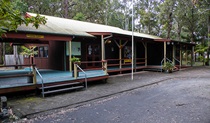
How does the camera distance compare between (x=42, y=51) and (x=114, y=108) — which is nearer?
(x=114, y=108)

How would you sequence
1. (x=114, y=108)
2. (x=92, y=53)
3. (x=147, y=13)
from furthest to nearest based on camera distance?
(x=147, y=13) → (x=92, y=53) → (x=114, y=108)

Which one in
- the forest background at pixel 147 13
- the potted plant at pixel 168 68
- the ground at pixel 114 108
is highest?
the forest background at pixel 147 13

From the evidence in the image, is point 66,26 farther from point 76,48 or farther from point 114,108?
point 114,108

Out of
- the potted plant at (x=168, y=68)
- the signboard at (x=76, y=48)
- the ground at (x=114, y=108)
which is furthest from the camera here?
the potted plant at (x=168, y=68)

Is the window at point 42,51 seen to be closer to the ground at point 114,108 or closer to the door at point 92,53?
the door at point 92,53

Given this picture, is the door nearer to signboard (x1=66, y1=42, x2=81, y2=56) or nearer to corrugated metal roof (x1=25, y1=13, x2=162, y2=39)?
signboard (x1=66, y1=42, x2=81, y2=56)

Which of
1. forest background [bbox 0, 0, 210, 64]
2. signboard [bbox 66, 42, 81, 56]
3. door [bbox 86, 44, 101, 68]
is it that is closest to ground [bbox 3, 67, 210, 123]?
signboard [bbox 66, 42, 81, 56]

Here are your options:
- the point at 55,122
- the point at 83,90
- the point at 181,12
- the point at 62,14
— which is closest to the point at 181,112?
the point at 55,122

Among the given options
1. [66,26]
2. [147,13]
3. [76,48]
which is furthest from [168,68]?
[147,13]

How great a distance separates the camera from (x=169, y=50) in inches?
656

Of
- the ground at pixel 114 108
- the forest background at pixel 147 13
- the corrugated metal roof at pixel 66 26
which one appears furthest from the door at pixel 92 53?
the forest background at pixel 147 13

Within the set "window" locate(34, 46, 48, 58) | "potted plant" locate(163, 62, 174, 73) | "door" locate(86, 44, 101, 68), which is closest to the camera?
"door" locate(86, 44, 101, 68)

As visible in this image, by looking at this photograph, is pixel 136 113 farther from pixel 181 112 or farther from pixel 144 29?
pixel 144 29

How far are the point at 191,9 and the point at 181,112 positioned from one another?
1918 centimetres
